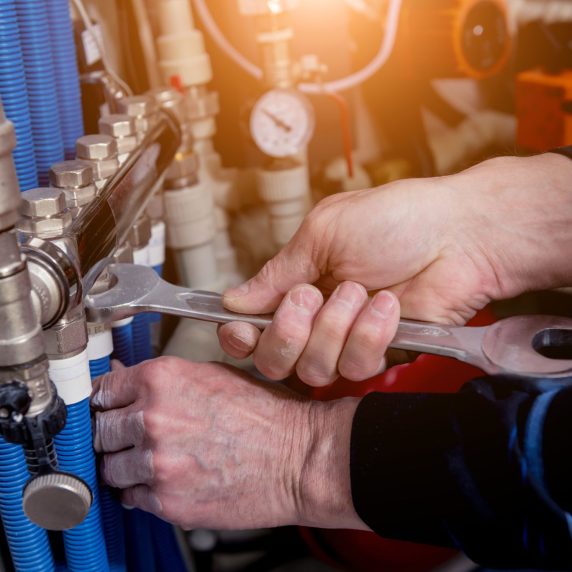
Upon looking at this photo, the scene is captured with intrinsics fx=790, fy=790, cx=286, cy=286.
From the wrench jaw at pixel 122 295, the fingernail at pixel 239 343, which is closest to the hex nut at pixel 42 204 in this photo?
the wrench jaw at pixel 122 295

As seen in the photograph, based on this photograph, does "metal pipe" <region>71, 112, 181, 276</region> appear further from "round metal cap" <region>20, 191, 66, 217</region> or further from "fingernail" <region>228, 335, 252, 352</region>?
"fingernail" <region>228, 335, 252, 352</region>

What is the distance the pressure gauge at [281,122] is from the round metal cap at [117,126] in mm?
432

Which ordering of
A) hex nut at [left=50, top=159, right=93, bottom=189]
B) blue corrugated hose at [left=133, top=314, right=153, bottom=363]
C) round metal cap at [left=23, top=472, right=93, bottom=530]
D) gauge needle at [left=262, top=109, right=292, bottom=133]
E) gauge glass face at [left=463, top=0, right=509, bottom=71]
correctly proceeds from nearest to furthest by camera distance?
round metal cap at [left=23, top=472, right=93, bottom=530] → hex nut at [left=50, top=159, right=93, bottom=189] → blue corrugated hose at [left=133, top=314, right=153, bottom=363] → gauge needle at [left=262, top=109, right=292, bottom=133] → gauge glass face at [left=463, top=0, right=509, bottom=71]

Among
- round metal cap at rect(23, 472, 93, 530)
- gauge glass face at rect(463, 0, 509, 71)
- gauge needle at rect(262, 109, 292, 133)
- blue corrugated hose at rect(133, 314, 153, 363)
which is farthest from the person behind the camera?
gauge glass face at rect(463, 0, 509, 71)

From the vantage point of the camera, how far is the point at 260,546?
1030mm

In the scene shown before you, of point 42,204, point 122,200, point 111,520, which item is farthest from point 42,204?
point 111,520

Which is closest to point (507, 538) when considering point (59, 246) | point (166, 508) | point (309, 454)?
point (309, 454)

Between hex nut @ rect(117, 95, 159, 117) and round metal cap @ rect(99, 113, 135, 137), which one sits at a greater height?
hex nut @ rect(117, 95, 159, 117)

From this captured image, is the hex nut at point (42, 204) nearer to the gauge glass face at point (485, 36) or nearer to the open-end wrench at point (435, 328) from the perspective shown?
the open-end wrench at point (435, 328)

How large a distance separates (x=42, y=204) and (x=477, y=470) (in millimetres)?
372

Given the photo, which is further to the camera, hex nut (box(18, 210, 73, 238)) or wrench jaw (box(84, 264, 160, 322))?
wrench jaw (box(84, 264, 160, 322))

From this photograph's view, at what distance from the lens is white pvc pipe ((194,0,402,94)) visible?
1.18 m

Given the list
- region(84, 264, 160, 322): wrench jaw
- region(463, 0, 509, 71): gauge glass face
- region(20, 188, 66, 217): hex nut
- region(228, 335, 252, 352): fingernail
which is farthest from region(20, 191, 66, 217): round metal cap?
region(463, 0, 509, 71): gauge glass face

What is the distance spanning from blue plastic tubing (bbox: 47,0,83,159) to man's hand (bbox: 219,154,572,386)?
230mm
